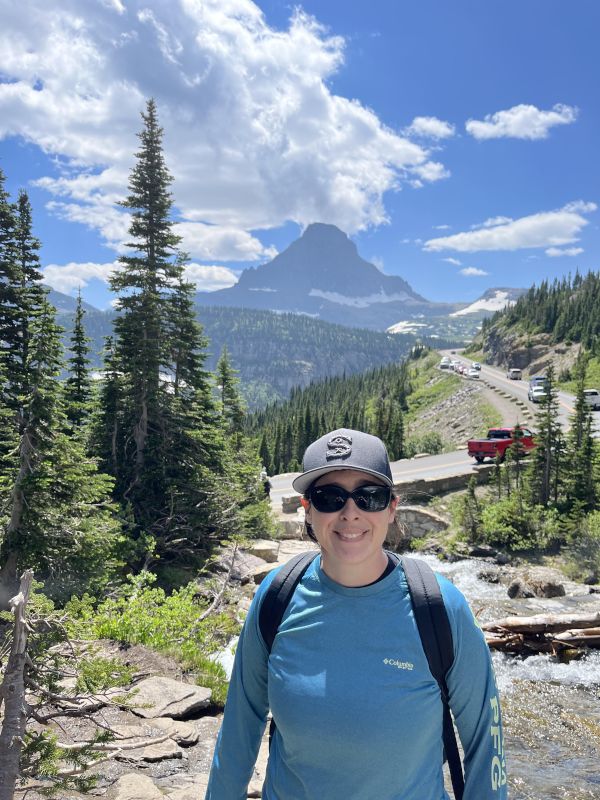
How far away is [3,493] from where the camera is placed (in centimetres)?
1297

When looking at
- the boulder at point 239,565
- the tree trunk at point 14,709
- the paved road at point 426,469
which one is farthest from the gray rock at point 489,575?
the tree trunk at point 14,709

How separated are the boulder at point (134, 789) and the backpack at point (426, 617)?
331 centimetres

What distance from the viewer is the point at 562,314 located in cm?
9738

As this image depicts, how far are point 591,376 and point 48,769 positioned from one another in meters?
72.0

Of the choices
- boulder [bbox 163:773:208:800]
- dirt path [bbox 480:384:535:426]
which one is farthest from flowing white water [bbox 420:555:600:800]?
dirt path [bbox 480:384:535:426]

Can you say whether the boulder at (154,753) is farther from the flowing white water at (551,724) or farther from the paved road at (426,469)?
the paved road at (426,469)

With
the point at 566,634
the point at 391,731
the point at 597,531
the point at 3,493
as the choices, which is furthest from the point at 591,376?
the point at 391,731

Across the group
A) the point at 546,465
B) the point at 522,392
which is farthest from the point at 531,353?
the point at 546,465

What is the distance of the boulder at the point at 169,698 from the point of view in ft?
22.0

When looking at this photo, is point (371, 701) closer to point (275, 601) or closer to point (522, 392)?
point (275, 601)

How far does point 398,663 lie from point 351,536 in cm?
60

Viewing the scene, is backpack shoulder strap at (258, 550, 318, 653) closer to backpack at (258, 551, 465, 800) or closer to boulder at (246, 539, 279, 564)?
backpack at (258, 551, 465, 800)

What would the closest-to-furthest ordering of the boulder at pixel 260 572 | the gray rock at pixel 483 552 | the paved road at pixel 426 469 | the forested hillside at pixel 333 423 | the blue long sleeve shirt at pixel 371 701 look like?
the blue long sleeve shirt at pixel 371 701
the boulder at pixel 260 572
the gray rock at pixel 483 552
the paved road at pixel 426 469
the forested hillside at pixel 333 423

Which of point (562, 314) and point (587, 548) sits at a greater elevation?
point (562, 314)
